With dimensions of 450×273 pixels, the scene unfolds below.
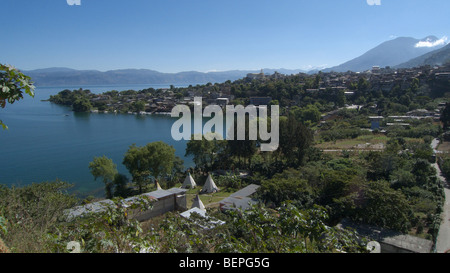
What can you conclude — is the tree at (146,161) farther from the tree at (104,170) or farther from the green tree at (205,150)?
the green tree at (205,150)

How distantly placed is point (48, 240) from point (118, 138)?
1962 cm

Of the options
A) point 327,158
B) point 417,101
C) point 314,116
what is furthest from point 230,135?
point 417,101

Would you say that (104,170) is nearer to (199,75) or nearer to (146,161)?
(146,161)

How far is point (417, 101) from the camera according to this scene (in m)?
24.1

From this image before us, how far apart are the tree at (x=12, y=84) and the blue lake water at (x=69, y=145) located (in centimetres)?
1020

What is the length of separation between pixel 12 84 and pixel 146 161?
8544mm

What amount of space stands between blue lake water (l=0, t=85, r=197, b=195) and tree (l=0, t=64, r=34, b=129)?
10.2 metres

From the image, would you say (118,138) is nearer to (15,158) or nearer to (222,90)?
(15,158)

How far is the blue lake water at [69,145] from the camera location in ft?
40.3

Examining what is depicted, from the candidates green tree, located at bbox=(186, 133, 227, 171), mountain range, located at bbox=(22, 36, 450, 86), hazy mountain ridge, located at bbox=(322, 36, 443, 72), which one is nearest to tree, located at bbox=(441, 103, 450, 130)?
green tree, located at bbox=(186, 133, 227, 171)

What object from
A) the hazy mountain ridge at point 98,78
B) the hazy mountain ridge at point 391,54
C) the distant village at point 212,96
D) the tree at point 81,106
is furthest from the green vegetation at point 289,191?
the hazy mountain ridge at point 391,54

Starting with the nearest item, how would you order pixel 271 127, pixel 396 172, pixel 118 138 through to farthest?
pixel 396 172 < pixel 271 127 < pixel 118 138

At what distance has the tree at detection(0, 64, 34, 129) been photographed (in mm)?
1457

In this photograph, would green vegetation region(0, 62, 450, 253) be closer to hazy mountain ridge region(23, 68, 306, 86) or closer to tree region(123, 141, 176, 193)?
tree region(123, 141, 176, 193)
